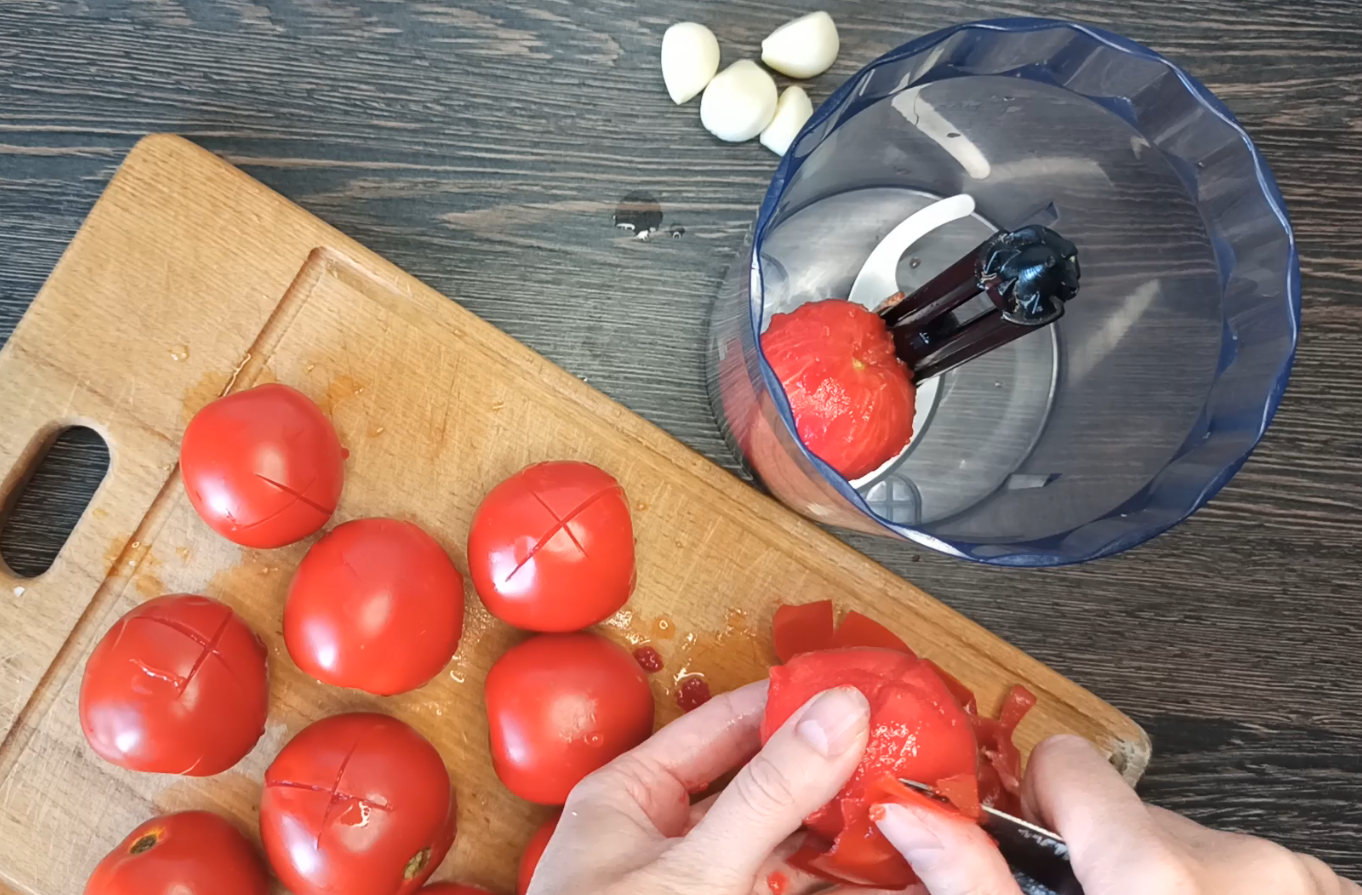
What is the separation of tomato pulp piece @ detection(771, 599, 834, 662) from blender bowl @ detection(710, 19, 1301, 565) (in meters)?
0.12

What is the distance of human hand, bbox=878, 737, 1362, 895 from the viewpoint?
76 cm

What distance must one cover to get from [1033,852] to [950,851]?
0.15 m

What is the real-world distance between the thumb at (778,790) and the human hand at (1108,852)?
0.22 ft

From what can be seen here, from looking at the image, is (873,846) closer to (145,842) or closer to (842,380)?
(842,380)

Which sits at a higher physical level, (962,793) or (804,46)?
(804,46)

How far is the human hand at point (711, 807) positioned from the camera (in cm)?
79

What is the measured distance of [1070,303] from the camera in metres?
1.04

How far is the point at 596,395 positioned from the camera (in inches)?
44.2

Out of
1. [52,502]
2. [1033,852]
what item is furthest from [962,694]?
[52,502]

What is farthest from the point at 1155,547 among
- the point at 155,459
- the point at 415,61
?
the point at 155,459

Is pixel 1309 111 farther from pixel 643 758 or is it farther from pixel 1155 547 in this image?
pixel 643 758

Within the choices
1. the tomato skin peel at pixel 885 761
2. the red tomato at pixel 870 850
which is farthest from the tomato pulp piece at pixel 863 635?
the red tomato at pixel 870 850

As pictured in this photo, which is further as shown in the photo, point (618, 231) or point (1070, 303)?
point (618, 231)

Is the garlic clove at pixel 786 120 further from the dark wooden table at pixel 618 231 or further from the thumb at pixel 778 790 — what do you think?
the thumb at pixel 778 790
